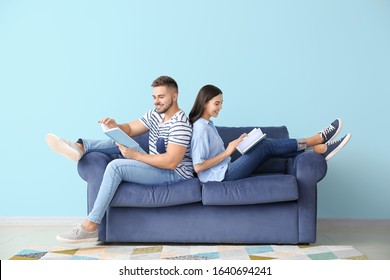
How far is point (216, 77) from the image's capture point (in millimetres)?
4547

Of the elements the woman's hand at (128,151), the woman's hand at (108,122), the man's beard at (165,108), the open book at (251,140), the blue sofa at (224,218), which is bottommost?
the blue sofa at (224,218)

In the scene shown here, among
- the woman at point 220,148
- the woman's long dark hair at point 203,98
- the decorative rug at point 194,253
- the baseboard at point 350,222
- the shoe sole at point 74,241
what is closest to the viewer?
the decorative rug at point 194,253

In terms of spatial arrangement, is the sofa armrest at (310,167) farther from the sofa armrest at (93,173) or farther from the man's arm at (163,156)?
the sofa armrest at (93,173)

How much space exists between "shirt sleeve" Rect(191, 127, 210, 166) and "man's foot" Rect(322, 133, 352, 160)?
2.67 feet

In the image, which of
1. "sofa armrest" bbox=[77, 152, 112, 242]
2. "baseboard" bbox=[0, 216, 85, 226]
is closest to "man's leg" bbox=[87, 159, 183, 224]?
"sofa armrest" bbox=[77, 152, 112, 242]

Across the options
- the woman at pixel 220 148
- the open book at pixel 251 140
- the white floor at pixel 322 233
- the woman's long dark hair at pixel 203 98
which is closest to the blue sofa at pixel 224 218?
the woman at pixel 220 148

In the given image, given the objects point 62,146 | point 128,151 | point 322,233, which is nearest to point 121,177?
point 128,151

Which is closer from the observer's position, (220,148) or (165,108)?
(165,108)

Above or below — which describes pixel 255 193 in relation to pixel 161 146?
below

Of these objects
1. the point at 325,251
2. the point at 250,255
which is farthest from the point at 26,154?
the point at 325,251

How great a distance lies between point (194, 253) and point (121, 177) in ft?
2.19

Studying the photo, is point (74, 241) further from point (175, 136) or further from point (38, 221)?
point (38, 221)

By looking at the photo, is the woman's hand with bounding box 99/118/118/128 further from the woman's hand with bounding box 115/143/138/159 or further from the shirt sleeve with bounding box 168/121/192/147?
the shirt sleeve with bounding box 168/121/192/147

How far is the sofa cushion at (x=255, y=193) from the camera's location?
137 inches
